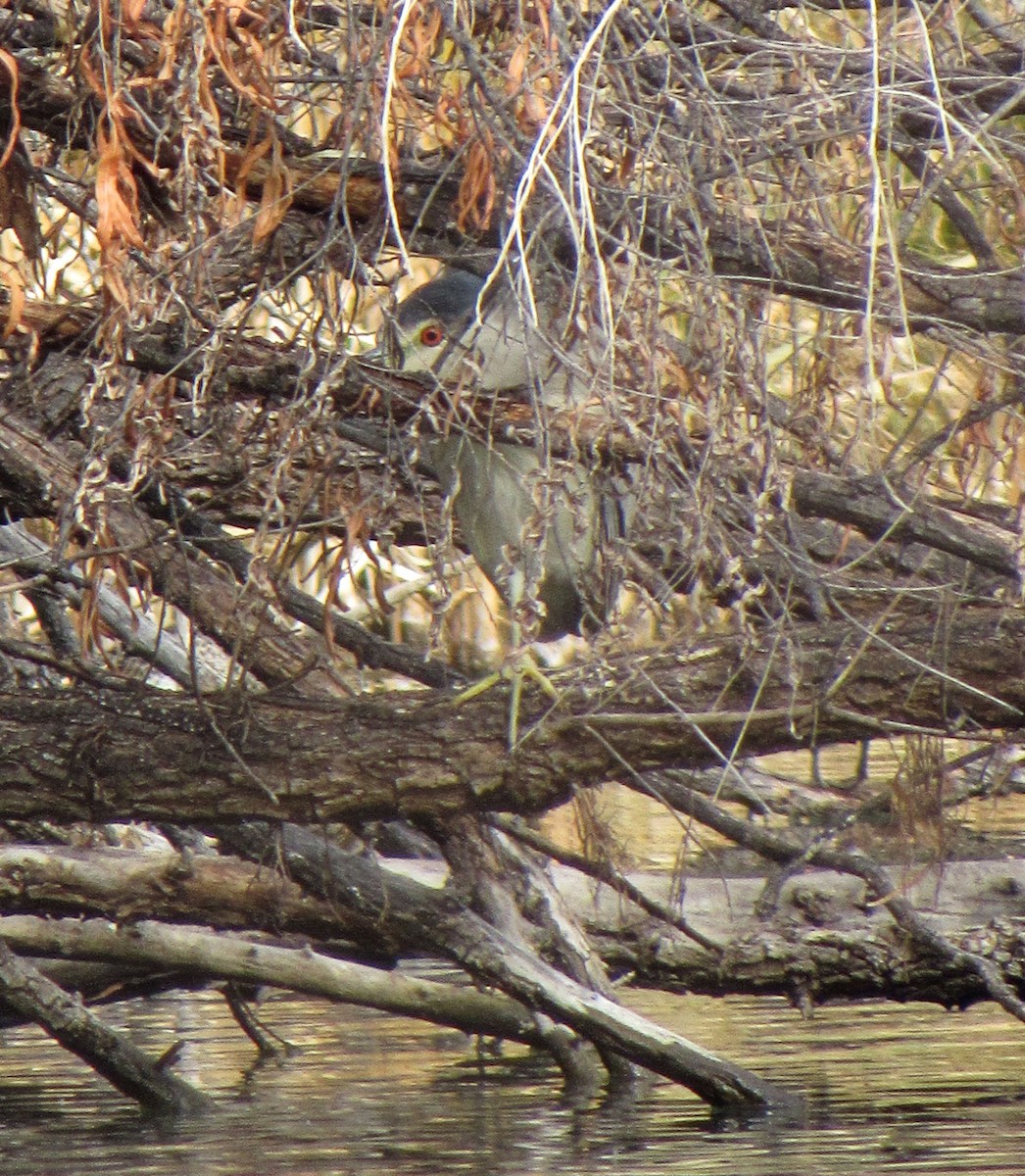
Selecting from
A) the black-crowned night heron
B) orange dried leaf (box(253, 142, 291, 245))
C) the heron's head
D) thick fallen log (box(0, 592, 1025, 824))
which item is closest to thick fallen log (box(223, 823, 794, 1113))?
thick fallen log (box(0, 592, 1025, 824))

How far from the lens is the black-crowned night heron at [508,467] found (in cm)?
308

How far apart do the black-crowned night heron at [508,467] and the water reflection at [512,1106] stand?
121 centimetres

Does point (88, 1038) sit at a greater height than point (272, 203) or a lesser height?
lesser

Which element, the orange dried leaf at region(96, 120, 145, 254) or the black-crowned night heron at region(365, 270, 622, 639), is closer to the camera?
the black-crowned night heron at region(365, 270, 622, 639)

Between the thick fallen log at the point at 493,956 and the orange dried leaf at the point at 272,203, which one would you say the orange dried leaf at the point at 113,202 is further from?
the thick fallen log at the point at 493,956

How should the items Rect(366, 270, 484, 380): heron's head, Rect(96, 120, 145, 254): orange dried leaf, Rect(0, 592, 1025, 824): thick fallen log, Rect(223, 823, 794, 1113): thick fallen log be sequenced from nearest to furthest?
Rect(96, 120, 145, 254): orange dried leaf < Rect(0, 592, 1025, 824): thick fallen log < Rect(366, 270, 484, 380): heron's head < Rect(223, 823, 794, 1113): thick fallen log

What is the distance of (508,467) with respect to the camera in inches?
175

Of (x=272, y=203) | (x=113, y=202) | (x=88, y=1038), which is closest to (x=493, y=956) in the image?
(x=88, y=1038)

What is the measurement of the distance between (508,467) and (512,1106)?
5.72ft

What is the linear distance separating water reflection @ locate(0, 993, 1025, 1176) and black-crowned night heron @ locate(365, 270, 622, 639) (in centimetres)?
121

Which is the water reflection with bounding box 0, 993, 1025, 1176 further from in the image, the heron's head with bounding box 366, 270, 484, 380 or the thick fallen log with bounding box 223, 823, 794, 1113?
the heron's head with bounding box 366, 270, 484, 380

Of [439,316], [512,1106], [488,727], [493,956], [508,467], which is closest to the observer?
[488,727]

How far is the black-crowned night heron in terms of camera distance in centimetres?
308

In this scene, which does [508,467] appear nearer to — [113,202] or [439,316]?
[439,316]
